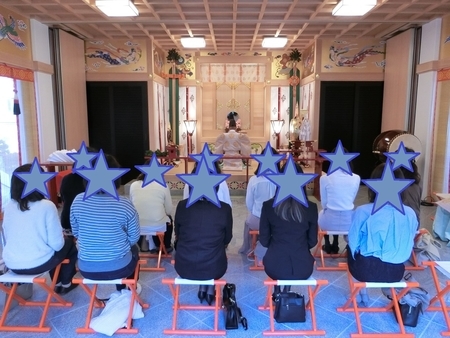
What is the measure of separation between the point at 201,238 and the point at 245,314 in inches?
27.6

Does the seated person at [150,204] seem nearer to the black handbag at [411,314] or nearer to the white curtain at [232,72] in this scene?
the black handbag at [411,314]

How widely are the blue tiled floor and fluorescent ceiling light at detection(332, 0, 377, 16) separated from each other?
124 inches

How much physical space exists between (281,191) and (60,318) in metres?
1.73

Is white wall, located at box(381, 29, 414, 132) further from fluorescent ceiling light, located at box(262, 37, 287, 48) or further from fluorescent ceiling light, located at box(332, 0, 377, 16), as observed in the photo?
fluorescent ceiling light, located at box(262, 37, 287, 48)

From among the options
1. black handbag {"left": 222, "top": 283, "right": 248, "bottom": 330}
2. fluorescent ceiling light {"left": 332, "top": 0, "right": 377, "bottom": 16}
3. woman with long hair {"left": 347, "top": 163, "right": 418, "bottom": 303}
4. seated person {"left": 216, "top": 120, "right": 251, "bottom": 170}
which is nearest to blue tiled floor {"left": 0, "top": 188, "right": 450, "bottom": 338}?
black handbag {"left": 222, "top": 283, "right": 248, "bottom": 330}

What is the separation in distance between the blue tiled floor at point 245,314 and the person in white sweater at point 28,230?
1.33 feet

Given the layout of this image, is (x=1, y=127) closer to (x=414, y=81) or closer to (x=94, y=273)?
(x=94, y=273)

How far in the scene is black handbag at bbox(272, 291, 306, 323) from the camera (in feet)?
7.75

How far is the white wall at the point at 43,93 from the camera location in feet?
16.9

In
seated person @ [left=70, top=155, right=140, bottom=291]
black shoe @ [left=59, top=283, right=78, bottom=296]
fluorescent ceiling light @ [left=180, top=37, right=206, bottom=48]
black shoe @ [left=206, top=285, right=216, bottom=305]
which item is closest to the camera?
seated person @ [left=70, top=155, right=140, bottom=291]

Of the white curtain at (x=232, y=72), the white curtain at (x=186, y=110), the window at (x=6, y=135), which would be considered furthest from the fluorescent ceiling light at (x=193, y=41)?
the window at (x=6, y=135)

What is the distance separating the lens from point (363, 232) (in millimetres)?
2281

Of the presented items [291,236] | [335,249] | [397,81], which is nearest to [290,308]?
[291,236]

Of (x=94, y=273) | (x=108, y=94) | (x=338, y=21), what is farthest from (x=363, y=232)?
(x=108, y=94)
